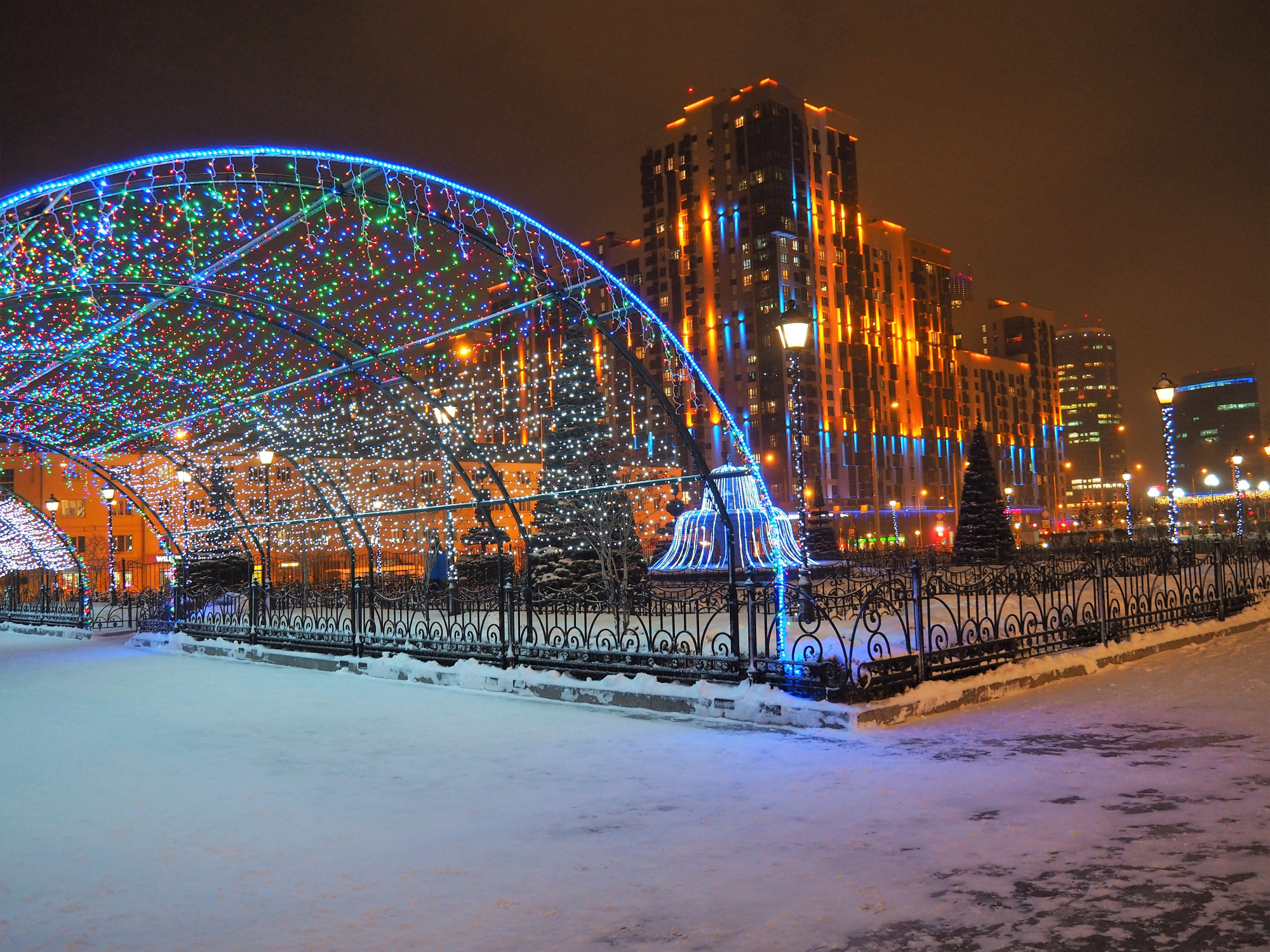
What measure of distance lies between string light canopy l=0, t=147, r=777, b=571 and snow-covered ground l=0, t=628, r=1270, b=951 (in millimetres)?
5582

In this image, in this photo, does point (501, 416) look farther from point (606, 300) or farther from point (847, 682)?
point (606, 300)

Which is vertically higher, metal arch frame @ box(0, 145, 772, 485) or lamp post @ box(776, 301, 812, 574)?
metal arch frame @ box(0, 145, 772, 485)

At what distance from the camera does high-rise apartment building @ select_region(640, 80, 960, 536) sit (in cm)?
9400

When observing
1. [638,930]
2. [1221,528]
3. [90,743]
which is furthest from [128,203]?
[1221,528]

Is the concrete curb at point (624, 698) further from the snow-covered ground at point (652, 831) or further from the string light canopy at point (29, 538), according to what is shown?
the string light canopy at point (29, 538)

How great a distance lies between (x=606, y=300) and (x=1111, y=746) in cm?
8915

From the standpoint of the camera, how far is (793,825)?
560cm

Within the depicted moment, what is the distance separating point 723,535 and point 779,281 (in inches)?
2766

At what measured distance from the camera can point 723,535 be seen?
26672 millimetres

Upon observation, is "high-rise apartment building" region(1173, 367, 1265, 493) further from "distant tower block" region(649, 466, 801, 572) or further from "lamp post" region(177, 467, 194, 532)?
"lamp post" region(177, 467, 194, 532)

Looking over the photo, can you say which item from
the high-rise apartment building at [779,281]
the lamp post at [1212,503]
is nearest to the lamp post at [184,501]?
the lamp post at [1212,503]

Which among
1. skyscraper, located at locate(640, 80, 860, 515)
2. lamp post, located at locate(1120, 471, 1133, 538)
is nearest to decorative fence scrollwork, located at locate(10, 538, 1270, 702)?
lamp post, located at locate(1120, 471, 1133, 538)

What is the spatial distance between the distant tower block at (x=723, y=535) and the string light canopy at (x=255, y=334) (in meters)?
4.29

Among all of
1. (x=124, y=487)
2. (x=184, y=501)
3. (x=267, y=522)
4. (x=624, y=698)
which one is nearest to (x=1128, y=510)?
(x=267, y=522)
